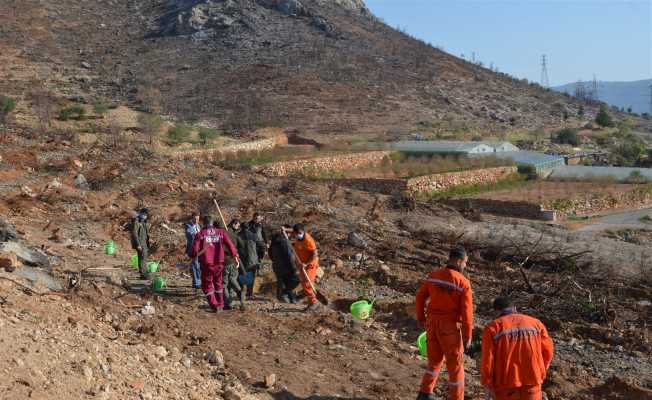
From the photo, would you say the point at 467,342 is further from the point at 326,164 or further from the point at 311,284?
the point at 326,164

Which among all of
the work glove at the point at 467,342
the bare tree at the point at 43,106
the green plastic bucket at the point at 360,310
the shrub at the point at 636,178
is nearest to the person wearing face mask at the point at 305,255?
the green plastic bucket at the point at 360,310

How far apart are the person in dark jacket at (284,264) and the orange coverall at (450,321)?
134 inches

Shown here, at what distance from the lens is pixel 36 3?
59812mm

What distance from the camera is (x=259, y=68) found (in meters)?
50.2

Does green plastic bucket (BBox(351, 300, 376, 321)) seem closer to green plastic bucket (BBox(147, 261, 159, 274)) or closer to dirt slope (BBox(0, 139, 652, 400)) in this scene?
dirt slope (BBox(0, 139, 652, 400))

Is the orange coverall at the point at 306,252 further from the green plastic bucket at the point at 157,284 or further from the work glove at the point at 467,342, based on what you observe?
the work glove at the point at 467,342

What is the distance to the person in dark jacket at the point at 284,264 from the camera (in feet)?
28.7

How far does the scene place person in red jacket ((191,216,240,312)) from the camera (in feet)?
26.0

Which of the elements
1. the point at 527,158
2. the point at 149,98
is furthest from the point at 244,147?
the point at 149,98

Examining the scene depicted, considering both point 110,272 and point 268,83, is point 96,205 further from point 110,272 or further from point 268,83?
point 268,83

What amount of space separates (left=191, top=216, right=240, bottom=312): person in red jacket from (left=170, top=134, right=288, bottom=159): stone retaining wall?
15975 millimetres

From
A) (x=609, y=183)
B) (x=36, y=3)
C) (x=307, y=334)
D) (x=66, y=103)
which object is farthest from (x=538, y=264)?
(x=36, y=3)

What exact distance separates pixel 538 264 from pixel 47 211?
9200 millimetres

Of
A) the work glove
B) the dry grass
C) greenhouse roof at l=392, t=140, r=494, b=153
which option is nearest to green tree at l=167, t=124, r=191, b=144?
the dry grass
